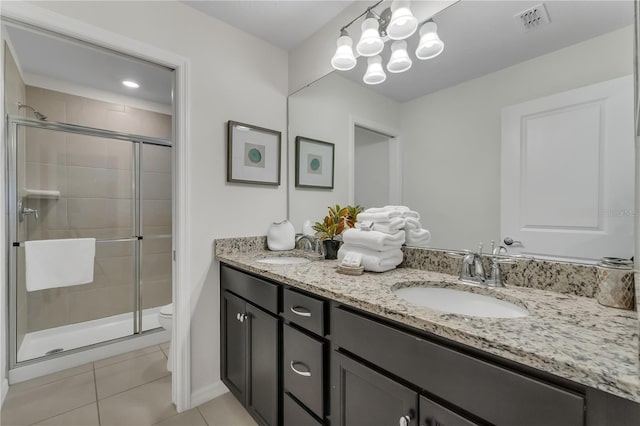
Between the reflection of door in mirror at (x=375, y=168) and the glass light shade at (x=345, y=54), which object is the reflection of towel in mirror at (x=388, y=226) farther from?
the glass light shade at (x=345, y=54)

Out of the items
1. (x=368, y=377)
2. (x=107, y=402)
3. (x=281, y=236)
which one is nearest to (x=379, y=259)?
(x=368, y=377)

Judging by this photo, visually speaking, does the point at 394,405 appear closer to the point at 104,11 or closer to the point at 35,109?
the point at 104,11

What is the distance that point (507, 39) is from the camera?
42.1 inches

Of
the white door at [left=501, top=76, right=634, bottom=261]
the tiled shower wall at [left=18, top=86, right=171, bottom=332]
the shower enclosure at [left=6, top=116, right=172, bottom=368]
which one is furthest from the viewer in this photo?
the tiled shower wall at [left=18, top=86, right=171, bottom=332]

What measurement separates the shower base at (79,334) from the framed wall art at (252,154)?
5.91 ft

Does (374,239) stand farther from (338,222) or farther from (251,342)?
(251,342)

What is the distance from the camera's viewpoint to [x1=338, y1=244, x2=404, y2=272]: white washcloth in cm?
122

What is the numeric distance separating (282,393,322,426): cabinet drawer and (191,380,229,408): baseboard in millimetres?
694

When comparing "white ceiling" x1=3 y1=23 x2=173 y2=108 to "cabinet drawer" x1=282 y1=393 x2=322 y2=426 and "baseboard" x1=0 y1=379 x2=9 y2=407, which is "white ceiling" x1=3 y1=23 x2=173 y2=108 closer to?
"cabinet drawer" x1=282 y1=393 x2=322 y2=426

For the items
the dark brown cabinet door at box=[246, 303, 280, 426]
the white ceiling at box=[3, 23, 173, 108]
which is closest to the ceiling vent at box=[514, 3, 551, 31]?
the dark brown cabinet door at box=[246, 303, 280, 426]

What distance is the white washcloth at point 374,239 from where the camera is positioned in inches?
48.0

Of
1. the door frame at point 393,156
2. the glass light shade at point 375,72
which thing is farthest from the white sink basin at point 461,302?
the glass light shade at point 375,72

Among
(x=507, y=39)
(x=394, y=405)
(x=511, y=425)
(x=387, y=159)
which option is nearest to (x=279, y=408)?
(x=394, y=405)

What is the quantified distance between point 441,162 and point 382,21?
82cm
